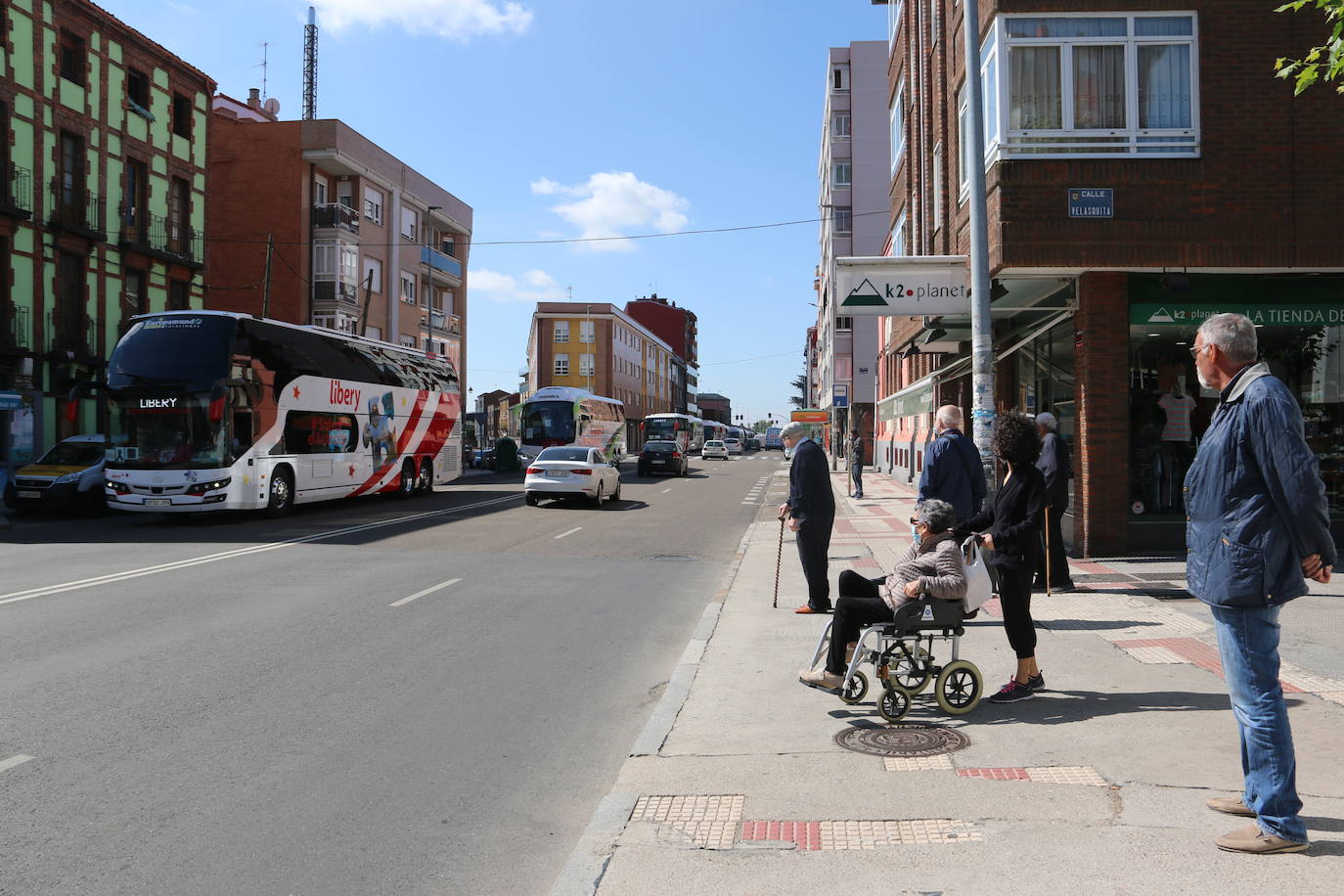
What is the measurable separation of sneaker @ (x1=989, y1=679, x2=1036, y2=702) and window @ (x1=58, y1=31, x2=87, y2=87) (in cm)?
3227

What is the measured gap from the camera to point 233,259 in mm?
41875

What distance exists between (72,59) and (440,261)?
23.4 meters

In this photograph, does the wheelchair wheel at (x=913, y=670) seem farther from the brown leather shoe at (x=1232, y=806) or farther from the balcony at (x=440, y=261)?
the balcony at (x=440, y=261)

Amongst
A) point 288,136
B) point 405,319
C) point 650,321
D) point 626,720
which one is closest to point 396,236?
point 405,319

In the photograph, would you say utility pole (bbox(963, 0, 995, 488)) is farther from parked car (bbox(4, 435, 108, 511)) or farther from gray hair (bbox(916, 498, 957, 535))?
parked car (bbox(4, 435, 108, 511))

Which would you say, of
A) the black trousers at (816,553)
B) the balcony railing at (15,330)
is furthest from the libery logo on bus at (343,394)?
the black trousers at (816,553)

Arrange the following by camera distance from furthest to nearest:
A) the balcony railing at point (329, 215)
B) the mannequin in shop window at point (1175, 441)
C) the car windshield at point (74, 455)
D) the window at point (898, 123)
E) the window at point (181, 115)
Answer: the balcony railing at point (329, 215)
the window at point (181, 115)
the window at point (898, 123)
the car windshield at point (74, 455)
the mannequin in shop window at point (1175, 441)

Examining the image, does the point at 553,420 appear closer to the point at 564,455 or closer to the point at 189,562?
the point at 564,455

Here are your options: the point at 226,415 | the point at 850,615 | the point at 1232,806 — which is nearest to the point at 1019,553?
the point at 850,615

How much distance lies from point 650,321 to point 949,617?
13459cm

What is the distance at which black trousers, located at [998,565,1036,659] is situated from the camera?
19.4ft

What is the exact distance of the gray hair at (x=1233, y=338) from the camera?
152 inches

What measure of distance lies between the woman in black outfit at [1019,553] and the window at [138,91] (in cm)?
3352

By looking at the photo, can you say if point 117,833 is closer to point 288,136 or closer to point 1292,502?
point 1292,502
